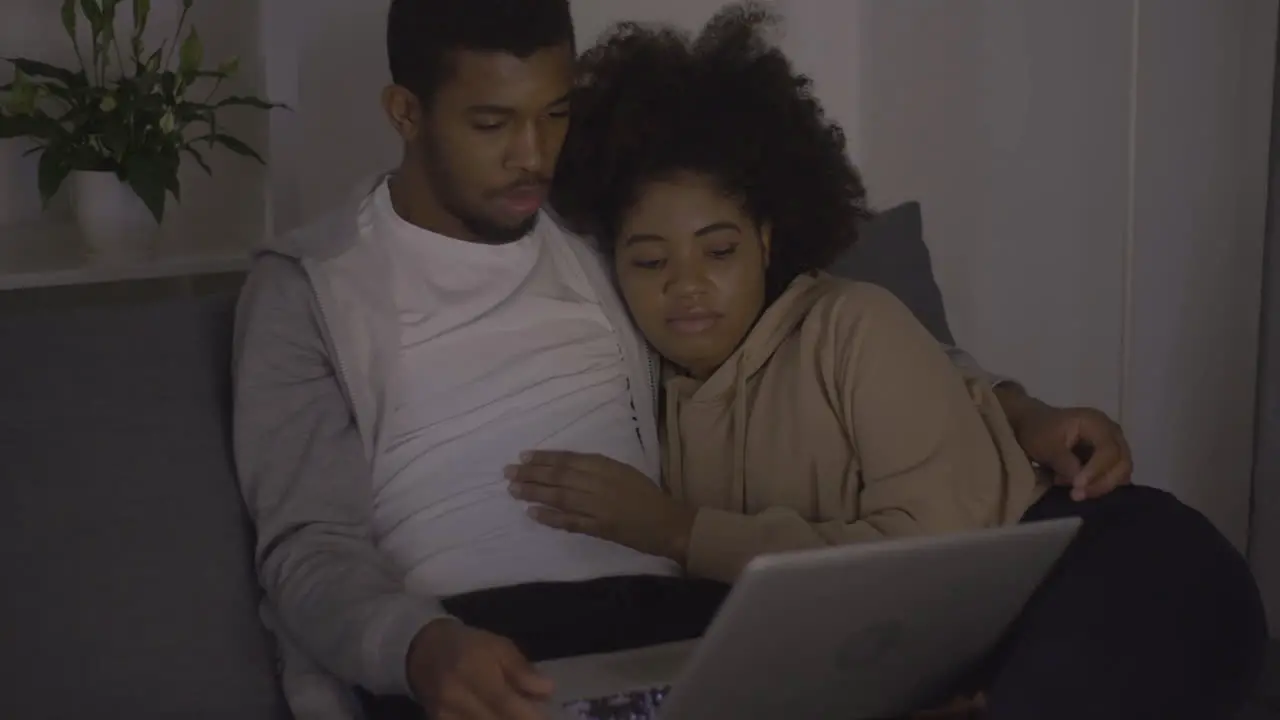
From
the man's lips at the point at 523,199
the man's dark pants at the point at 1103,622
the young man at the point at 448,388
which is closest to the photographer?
the man's dark pants at the point at 1103,622

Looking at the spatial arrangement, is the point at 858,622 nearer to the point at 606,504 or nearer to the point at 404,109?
Answer: the point at 606,504

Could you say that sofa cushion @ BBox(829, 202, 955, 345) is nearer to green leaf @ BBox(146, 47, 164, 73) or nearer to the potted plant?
the potted plant

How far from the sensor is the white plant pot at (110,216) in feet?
5.49

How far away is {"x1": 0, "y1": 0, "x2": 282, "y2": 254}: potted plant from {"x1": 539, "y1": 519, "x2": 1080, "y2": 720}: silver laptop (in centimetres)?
98

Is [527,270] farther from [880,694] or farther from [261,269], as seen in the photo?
[880,694]

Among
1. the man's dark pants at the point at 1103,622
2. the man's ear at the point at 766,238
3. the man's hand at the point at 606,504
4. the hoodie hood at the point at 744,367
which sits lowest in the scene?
the man's dark pants at the point at 1103,622

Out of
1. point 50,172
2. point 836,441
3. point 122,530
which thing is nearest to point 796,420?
point 836,441

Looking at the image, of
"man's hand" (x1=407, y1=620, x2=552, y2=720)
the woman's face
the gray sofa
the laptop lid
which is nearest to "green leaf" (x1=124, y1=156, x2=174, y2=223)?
the gray sofa

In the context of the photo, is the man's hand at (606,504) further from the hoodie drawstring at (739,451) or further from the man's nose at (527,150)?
the man's nose at (527,150)

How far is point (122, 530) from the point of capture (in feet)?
Result: 3.69

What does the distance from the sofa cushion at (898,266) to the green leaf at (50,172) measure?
0.97 meters

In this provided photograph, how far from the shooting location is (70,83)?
1.67 m

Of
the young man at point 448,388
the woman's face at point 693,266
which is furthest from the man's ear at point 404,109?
the woman's face at point 693,266

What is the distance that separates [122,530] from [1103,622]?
0.83m
